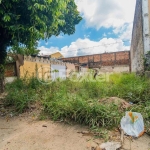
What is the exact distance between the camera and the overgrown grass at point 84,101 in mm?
2332

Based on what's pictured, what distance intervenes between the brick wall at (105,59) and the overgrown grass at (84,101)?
14.0 m

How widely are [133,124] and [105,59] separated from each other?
56.2 ft

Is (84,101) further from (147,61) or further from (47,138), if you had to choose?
(147,61)

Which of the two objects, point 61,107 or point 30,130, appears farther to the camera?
point 61,107

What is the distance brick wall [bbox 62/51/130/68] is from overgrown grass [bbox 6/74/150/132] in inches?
552

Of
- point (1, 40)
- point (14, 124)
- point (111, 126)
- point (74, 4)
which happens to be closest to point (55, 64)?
point (74, 4)

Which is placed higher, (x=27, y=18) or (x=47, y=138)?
(x=27, y=18)

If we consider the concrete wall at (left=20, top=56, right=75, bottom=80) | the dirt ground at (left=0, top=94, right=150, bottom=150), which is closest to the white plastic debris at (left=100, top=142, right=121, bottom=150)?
the dirt ground at (left=0, top=94, right=150, bottom=150)

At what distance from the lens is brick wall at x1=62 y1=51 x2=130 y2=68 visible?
57.9 ft

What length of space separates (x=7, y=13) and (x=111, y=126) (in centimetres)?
316

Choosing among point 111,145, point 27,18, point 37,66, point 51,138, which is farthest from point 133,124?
point 37,66

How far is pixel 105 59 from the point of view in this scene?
738 inches

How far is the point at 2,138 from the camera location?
2.22 metres

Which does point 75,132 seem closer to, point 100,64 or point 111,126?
point 111,126
